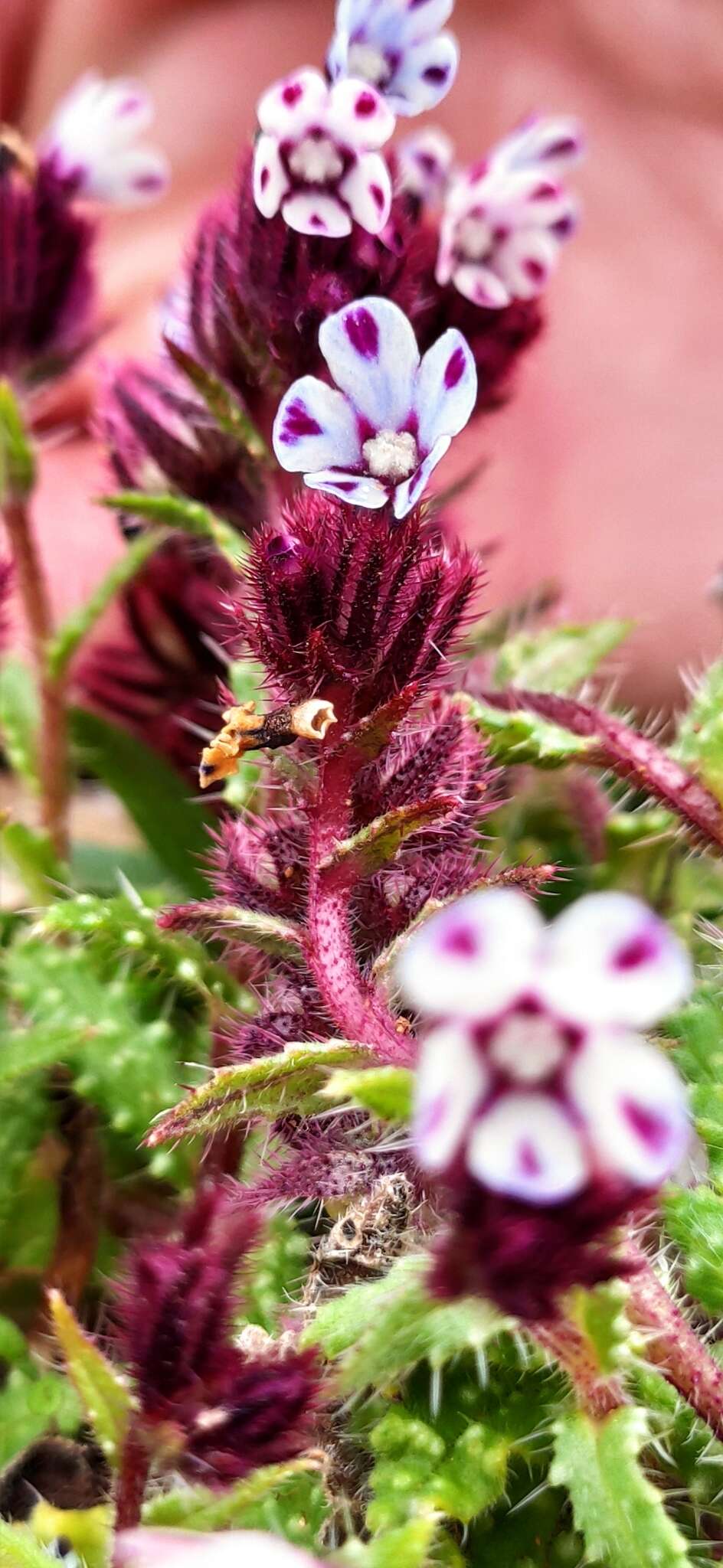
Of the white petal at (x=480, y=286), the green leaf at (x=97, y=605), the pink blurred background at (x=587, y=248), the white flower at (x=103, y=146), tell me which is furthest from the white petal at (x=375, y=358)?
the pink blurred background at (x=587, y=248)

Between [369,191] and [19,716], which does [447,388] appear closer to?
[369,191]

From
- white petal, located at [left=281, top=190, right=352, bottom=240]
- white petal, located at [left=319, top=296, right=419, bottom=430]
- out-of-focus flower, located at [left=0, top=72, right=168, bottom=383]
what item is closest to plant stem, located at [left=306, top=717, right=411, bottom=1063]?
white petal, located at [left=319, top=296, right=419, bottom=430]

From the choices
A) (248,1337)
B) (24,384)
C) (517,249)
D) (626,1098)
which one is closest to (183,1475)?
(248,1337)

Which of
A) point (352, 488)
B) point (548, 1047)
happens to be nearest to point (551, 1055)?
point (548, 1047)

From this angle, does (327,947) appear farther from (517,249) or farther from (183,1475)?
(517,249)

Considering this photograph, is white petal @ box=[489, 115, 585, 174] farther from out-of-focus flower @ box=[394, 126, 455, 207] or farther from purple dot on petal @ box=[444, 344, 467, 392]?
purple dot on petal @ box=[444, 344, 467, 392]

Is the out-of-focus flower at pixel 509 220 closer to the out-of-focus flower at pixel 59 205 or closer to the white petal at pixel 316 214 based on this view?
the white petal at pixel 316 214
